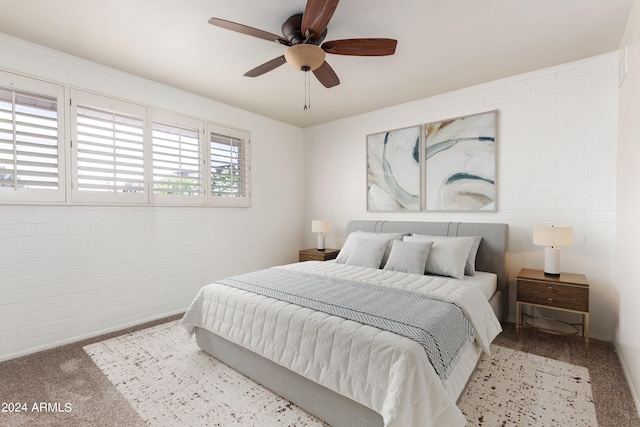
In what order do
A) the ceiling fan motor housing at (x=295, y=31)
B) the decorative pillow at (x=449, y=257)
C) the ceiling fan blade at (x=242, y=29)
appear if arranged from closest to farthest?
the ceiling fan blade at (x=242, y=29), the ceiling fan motor housing at (x=295, y=31), the decorative pillow at (x=449, y=257)

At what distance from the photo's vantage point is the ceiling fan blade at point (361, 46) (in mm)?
2129

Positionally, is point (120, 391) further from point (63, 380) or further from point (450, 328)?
point (450, 328)

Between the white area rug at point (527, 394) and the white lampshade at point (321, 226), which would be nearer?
the white area rug at point (527, 394)

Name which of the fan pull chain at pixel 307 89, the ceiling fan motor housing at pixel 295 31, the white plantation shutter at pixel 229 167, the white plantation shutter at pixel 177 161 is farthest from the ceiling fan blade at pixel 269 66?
Result: the white plantation shutter at pixel 229 167

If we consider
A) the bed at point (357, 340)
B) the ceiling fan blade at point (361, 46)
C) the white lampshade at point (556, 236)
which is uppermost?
the ceiling fan blade at point (361, 46)

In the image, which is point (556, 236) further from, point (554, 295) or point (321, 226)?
point (321, 226)

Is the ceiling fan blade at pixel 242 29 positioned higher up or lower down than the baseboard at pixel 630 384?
higher up

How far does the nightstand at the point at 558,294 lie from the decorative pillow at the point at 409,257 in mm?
883

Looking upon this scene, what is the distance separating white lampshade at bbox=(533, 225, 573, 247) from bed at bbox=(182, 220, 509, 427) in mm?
456

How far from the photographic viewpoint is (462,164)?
3.63 metres

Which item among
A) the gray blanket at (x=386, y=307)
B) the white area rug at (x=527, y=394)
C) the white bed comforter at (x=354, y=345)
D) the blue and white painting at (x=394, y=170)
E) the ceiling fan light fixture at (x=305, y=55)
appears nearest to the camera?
the white bed comforter at (x=354, y=345)

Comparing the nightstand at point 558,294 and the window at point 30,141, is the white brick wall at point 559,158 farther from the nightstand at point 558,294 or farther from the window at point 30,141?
the window at point 30,141

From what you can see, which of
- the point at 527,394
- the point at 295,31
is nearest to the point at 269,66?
the point at 295,31

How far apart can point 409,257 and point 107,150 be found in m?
3.29
